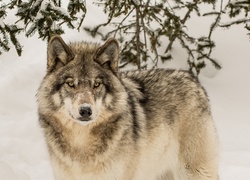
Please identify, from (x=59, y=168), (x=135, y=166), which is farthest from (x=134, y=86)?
(x=59, y=168)

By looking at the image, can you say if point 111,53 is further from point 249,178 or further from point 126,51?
point 126,51

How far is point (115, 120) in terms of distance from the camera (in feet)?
14.7

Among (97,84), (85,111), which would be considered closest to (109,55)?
(97,84)

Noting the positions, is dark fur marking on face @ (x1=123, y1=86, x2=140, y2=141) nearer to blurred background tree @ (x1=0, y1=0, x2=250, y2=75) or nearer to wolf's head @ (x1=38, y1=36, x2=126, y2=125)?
wolf's head @ (x1=38, y1=36, x2=126, y2=125)

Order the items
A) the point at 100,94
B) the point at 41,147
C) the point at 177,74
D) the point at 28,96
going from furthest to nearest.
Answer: the point at 28,96
the point at 41,147
the point at 177,74
the point at 100,94

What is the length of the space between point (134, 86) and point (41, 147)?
10.5 ft

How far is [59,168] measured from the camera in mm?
4555

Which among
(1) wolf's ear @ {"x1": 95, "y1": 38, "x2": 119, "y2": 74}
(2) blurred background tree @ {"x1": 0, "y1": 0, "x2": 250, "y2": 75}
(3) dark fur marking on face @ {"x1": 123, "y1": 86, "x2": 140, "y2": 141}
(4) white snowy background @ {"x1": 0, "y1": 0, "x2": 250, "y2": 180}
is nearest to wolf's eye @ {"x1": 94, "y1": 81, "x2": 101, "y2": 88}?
(1) wolf's ear @ {"x1": 95, "y1": 38, "x2": 119, "y2": 74}

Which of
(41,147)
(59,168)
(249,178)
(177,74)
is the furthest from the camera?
(41,147)

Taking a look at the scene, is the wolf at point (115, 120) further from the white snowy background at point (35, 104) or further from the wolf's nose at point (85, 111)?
the white snowy background at point (35, 104)

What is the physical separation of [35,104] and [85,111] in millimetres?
5007

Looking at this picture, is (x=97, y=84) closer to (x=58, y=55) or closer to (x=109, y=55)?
(x=109, y=55)

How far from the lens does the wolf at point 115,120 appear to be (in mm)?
4277

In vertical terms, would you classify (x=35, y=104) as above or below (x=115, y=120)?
below
